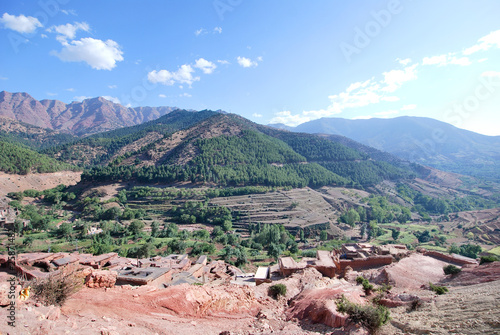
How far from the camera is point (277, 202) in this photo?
7556 cm

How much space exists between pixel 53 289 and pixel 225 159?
309ft

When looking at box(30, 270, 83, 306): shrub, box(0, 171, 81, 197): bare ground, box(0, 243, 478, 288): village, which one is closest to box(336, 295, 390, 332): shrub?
box(0, 243, 478, 288): village

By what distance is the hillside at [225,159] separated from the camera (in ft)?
295

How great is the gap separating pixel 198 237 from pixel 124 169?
175ft

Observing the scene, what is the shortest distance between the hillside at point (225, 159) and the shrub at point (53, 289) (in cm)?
7626

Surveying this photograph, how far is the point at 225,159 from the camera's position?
104m

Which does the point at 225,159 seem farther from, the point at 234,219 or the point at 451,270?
the point at 451,270

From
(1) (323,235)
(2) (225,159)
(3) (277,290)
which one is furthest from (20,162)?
(3) (277,290)

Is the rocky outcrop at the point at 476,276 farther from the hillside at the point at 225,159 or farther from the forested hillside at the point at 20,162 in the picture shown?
the forested hillside at the point at 20,162

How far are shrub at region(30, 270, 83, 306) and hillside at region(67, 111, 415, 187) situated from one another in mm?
76256

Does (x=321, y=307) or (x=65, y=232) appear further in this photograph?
(x=65, y=232)

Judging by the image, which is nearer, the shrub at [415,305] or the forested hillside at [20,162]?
the shrub at [415,305]

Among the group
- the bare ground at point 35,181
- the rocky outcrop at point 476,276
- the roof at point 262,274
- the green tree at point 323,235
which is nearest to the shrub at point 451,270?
the rocky outcrop at point 476,276

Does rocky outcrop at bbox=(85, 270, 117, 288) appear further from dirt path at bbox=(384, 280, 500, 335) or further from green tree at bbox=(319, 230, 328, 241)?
green tree at bbox=(319, 230, 328, 241)
